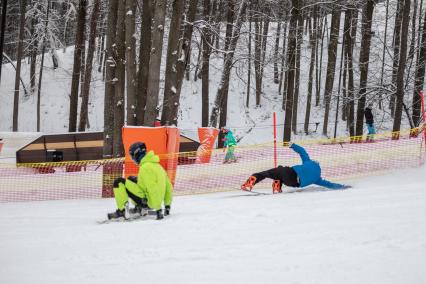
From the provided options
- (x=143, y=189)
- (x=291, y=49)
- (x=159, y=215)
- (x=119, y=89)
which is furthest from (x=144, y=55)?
(x=291, y=49)

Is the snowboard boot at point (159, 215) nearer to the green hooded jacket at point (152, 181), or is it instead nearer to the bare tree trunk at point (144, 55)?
the green hooded jacket at point (152, 181)

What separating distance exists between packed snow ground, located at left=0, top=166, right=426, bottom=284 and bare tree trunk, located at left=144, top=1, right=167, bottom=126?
153 inches

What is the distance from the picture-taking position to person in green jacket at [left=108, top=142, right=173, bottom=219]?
7891mm

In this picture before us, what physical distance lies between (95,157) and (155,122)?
8.24 metres

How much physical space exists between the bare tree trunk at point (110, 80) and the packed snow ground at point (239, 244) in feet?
13.0

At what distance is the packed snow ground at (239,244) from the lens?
473 cm

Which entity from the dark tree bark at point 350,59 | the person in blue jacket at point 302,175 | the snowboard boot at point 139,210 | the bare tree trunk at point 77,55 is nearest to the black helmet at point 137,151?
the snowboard boot at point 139,210

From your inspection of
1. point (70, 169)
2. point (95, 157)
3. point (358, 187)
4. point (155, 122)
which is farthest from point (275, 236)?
point (95, 157)

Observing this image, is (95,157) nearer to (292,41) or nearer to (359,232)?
(292,41)

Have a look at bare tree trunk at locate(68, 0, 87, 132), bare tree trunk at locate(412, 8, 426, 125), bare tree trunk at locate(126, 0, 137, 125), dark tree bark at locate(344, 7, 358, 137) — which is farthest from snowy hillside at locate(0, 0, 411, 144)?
bare tree trunk at locate(126, 0, 137, 125)

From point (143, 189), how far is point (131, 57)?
5059 mm

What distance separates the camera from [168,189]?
8.18 m

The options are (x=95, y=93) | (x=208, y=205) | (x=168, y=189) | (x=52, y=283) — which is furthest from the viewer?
(x=95, y=93)

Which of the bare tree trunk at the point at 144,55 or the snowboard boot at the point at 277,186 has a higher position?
the bare tree trunk at the point at 144,55
